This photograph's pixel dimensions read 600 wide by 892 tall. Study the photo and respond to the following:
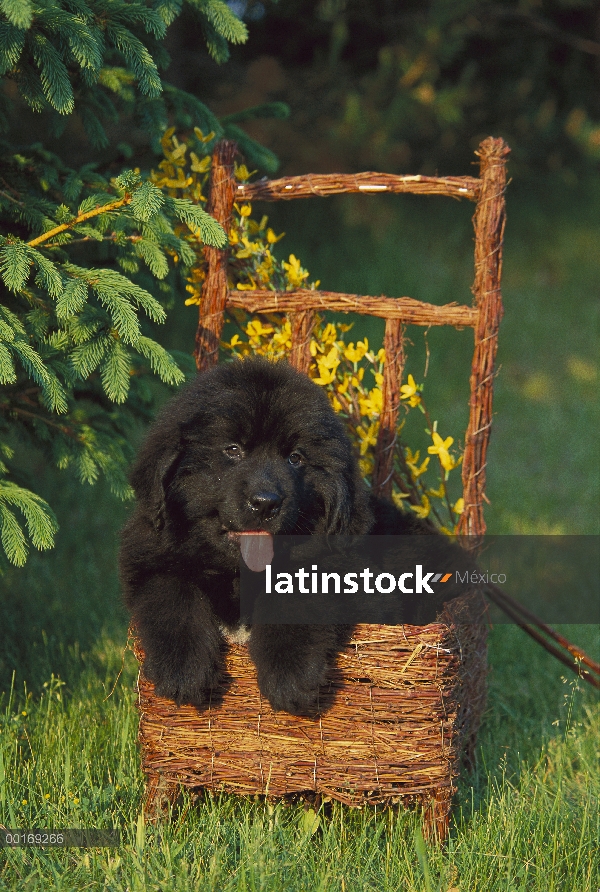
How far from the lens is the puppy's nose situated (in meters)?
2.53

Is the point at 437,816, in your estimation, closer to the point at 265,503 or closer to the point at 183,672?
the point at 183,672

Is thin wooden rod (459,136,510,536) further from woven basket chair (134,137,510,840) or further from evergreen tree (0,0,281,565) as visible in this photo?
evergreen tree (0,0,281,565)

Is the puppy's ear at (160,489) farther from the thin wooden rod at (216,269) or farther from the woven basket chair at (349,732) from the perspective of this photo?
the thin wooden rod at (216,269)

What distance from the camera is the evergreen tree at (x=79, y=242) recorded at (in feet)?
9.05

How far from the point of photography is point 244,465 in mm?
2637

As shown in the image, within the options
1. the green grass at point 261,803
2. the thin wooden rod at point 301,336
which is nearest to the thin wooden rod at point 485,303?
the thin wooden rod at point 301,336

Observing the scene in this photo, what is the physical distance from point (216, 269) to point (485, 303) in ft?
3.35

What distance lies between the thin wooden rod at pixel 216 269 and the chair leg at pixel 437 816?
5.63 ft

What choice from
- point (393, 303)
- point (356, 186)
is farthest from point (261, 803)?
point (356, 186)

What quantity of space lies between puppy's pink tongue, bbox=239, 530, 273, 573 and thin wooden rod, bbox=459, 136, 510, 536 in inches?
41.6

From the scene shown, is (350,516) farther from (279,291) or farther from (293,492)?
(279,291)

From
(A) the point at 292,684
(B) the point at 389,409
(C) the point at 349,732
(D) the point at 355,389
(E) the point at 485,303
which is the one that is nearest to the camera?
(A) the point at 292,684

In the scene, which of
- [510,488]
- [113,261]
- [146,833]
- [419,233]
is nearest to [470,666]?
[146,833]

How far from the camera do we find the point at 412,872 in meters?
2.47
